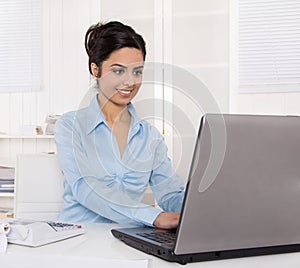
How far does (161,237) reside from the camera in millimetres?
1103

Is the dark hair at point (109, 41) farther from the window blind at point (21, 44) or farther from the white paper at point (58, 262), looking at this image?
the window blind at point (21, 44)

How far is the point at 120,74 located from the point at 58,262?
0.87m

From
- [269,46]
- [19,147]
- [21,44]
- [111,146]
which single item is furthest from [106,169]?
[21,44]

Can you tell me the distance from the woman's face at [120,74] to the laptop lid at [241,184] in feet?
2.46

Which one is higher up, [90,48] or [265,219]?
[90,48]

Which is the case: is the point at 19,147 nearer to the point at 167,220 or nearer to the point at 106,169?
the point at 106,169

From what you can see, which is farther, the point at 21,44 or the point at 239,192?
the point at 21,44

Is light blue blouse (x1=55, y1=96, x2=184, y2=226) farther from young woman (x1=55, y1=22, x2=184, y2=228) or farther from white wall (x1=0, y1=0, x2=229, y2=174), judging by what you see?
white wall (x1=0, y1=0, x2=229, y2=174)

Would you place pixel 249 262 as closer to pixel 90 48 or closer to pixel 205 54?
pixel 90 48

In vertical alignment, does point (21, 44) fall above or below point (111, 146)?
above

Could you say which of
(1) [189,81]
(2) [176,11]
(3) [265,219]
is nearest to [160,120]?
(1) [189,81]

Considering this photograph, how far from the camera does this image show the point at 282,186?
994 mm

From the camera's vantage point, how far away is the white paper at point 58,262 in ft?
3.04

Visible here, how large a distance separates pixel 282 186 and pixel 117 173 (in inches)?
29.1
